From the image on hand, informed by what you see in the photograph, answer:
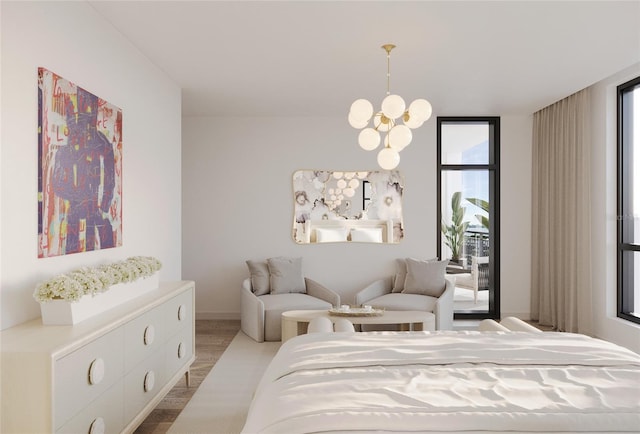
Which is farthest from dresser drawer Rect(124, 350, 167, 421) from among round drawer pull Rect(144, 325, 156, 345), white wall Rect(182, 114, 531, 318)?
white wall Rect(182, 114, 531, 318)

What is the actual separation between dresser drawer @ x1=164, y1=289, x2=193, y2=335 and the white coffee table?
1.30 metres

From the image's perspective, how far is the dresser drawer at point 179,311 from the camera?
338 centimetres

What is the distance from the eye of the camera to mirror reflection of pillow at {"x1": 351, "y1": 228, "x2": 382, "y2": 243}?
660 cm

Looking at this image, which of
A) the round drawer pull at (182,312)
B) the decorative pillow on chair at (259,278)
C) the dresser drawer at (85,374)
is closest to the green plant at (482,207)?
the decorative pillow on chair at (259,278)

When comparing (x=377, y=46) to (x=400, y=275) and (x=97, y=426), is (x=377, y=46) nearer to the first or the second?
(x=97, y=426)

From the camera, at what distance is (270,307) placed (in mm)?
5484

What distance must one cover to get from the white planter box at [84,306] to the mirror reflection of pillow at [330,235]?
371cm

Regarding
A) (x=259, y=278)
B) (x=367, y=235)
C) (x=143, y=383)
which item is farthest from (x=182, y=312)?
(x=367, y=235)

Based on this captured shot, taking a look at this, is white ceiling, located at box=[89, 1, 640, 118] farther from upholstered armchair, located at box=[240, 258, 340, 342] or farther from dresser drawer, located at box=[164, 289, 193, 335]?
upholstered armchair, located at box=[240, 258, 340, 342]

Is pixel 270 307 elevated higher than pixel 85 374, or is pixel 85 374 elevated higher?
pixel 85 374

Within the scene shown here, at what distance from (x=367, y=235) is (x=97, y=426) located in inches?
184

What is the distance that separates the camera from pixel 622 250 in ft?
16.5

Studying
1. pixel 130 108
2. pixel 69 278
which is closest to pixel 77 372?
pixel 69 278

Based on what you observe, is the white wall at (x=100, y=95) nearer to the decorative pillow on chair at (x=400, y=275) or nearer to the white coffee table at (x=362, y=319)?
the white coffee table at (x=362, y=319)
